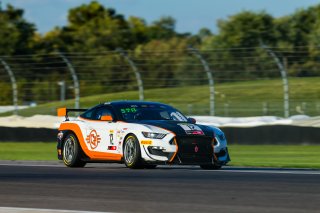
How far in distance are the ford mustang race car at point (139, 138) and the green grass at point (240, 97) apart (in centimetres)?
968

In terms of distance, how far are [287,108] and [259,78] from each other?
2.88 meters

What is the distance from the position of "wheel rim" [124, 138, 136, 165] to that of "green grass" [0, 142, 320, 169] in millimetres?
2747

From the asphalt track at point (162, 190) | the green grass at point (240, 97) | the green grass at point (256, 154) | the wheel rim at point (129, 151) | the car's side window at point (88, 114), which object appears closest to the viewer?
the asphalt track at point (162, 190)

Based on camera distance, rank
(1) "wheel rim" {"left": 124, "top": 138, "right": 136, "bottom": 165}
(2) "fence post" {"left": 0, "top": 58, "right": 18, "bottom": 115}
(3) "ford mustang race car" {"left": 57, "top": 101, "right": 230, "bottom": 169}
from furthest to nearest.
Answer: (2) "fence post" {"left": 0, "top": 58, "right": 18, "bottom": 115}
(1) "wheel rim" {"left": 124, "top": 138, "right": 136, "bottom": 165}
(3) "ford mustang race car" {"left": 57, "top": 101, "right": 230, "bottom": 169}

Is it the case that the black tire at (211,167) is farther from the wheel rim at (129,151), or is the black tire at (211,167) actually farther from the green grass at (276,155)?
the green grass at (276,155)

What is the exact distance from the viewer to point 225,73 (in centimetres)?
2598

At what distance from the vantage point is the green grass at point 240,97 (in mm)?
26062

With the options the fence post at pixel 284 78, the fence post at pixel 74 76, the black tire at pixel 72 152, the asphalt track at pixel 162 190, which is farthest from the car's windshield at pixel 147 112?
the fence post at pixel 74 76

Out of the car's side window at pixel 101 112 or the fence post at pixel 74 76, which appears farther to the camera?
the fence post at pixel 74 76

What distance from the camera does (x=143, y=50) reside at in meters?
54.0

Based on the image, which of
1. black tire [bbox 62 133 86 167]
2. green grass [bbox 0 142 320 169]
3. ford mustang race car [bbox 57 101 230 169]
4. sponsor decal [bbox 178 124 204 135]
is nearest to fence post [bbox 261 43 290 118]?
green grass [bbox 0 142 320 169]

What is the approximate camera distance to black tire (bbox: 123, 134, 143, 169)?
14594mm

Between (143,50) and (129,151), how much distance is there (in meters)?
39.4

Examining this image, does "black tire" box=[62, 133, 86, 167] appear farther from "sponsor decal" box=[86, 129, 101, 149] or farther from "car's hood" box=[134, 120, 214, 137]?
"car's hood" box=[134, 120, 214, 137]
